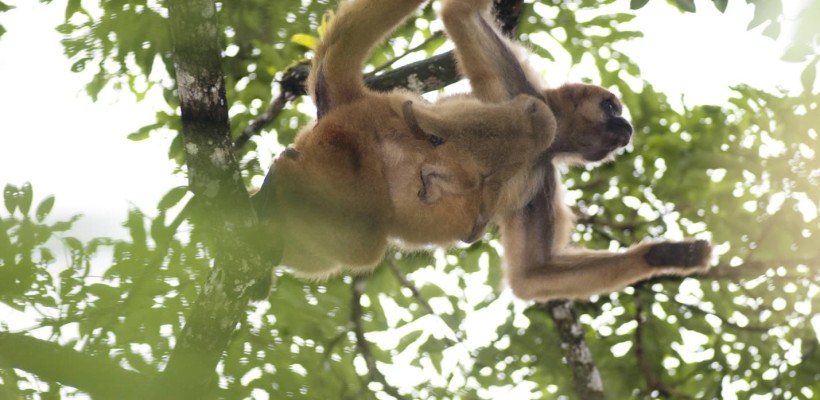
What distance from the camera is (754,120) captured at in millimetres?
7953

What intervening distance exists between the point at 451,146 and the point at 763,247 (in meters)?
3.48

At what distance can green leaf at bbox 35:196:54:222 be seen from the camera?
3.96 meters

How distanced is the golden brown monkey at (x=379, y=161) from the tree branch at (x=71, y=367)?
1.58 meters

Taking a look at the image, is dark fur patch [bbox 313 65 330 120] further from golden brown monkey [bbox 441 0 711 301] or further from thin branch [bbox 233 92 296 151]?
thin branch [bbox 233 92 296 151]

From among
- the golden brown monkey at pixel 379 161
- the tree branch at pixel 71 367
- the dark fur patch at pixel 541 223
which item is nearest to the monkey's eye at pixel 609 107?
the dark fur patch at pixel 541 223

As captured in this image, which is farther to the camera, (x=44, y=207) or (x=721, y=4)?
(x=721, y=4)

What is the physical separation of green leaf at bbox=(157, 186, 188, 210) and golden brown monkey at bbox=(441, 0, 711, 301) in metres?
2.10


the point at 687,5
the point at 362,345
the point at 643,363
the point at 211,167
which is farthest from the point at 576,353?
the point at 211,167

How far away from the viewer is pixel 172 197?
454cm

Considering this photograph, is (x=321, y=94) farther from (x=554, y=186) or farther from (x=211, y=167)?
(x=554, y=186)

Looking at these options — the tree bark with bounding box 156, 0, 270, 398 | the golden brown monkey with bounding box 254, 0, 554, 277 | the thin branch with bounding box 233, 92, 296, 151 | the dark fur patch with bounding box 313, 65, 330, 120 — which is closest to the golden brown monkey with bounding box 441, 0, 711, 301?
the golden brown monkey with bounding box 254, 0, 554, 277

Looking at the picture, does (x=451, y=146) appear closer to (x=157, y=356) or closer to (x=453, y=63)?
(x=453, y=63)

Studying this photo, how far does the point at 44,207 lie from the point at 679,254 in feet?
Result: 12.9

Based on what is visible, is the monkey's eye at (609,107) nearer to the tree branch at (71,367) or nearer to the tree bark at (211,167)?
the tree bark at (211,167)
